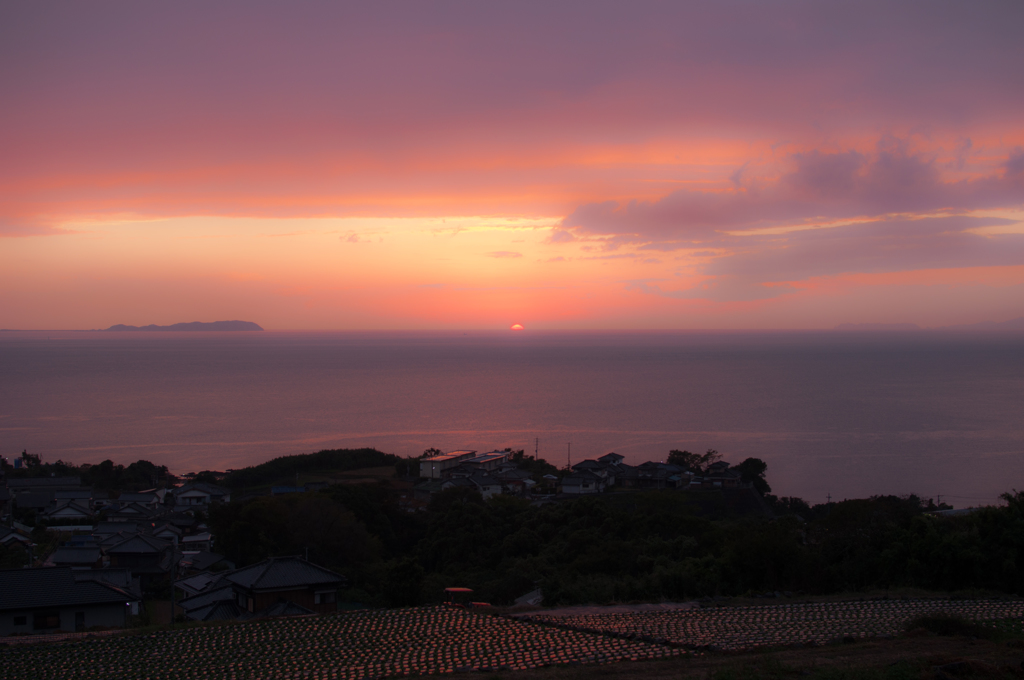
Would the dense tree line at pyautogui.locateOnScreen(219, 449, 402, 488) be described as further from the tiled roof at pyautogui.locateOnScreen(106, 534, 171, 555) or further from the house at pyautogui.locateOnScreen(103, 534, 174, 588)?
the house at pyautogui.locateOnScreen(103, 534, 174, 588)

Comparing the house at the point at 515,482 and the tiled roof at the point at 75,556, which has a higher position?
the house at the point at 515,482

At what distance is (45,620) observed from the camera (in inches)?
456

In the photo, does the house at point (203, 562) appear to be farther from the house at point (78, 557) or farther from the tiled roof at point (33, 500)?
the tiled roof at point (33, 500)

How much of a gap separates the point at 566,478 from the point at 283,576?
20.3 metres

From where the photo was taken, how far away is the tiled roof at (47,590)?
11523 mm

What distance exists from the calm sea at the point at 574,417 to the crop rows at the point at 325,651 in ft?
91.7

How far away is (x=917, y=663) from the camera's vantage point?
682 centimetres

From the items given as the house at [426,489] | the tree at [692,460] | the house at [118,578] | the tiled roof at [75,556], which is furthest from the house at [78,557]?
the tree at [692,460]

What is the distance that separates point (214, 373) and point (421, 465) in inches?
2925

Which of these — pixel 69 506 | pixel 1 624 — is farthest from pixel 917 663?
pixel 69 506

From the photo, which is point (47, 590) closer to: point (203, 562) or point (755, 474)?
point (203, 562)

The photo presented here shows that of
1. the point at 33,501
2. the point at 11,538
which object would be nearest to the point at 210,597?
the point at 11,538

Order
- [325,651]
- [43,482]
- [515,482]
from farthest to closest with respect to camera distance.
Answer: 1. [515,482]
2. [43,482]
3. [325,651]

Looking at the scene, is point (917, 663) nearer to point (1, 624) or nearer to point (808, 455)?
point (1, 624)
